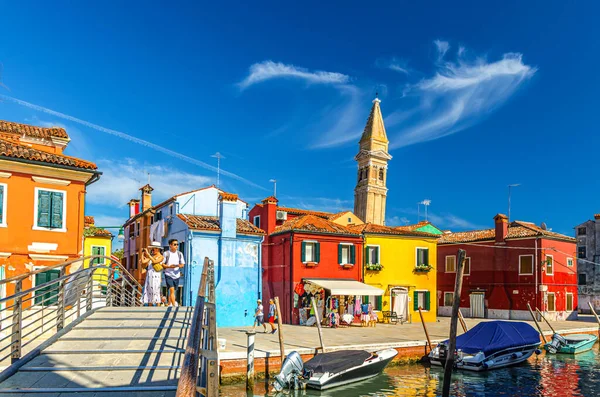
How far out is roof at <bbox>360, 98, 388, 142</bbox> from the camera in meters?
90.6

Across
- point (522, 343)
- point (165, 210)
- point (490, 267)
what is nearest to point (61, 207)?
point (165, 210)

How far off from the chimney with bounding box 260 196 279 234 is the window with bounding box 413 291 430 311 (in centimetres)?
1128

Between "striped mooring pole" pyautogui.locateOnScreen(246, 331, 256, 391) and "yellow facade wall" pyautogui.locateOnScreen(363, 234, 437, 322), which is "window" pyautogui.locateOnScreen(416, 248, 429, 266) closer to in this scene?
"yellow facade wall" pyautogui.locateOnScreen(363, 234, 437, 322)

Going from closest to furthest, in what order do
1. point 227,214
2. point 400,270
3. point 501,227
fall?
1. point 227,214
2. point 400,270
3. point 501,227

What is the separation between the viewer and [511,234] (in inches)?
1571

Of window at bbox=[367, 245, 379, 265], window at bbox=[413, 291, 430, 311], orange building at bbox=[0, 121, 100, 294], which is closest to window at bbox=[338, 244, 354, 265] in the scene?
window at bbox=[367, 245, 379, 265]

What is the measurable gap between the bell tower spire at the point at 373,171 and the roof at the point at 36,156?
70931 millimetres

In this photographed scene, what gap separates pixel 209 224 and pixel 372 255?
11.8 metres

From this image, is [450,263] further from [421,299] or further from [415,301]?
[415,301]

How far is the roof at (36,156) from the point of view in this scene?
18859mm

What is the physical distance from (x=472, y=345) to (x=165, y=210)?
20.1 m

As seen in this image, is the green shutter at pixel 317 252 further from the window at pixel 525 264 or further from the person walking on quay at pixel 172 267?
the person walking on quay at pixel 172 267

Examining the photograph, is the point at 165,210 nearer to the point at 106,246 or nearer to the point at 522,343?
the point at 106,246

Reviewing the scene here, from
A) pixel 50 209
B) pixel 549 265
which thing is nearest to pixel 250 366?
pixel 50 209
